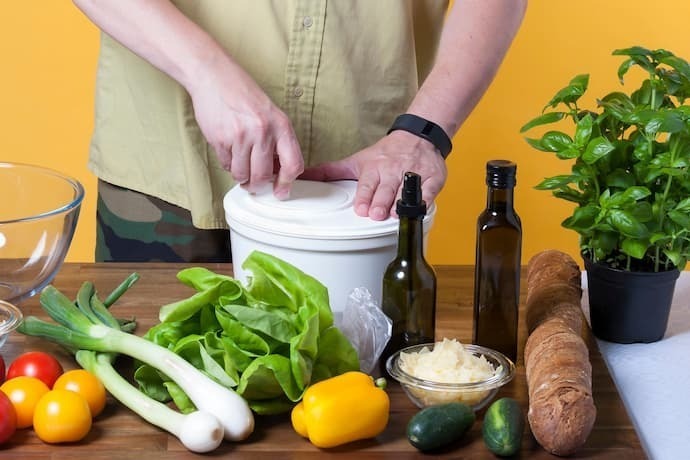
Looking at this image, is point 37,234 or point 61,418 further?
point 37,234

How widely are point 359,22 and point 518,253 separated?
0.56 m

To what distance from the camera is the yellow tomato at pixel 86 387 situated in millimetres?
1095

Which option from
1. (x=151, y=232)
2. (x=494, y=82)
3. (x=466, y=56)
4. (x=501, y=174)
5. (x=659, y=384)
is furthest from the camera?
(x=494, y=82)

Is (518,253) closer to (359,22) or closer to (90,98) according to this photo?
(359,22)

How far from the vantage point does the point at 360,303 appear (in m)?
1.18

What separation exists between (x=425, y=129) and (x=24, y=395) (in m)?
0.66

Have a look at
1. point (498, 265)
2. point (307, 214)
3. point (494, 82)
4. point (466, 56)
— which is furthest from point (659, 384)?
point (494, 82)

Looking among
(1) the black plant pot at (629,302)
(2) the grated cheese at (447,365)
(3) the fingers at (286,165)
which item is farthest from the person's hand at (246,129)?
(1) the black plant pot at (629,302)

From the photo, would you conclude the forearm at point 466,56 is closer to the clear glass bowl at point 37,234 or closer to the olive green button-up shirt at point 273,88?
the olive green button-up shirt at point 273,88

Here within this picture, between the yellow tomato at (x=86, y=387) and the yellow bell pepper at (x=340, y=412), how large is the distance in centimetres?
21

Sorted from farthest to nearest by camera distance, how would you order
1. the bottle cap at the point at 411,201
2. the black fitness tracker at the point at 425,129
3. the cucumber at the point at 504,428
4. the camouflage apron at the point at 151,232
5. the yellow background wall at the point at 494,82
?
the yellow background wall at the point at 494,82
the camouflage apron at the point at 151,232
the black fitness tracker at the point at 425,129
the bottle cap at the point at 411,201
the cucumber at the point at 504,428

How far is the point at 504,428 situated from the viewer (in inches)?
40.4

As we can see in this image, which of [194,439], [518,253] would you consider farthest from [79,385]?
[518,253]

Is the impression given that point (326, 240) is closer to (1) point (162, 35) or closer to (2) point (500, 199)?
(2) point (500, 199)
